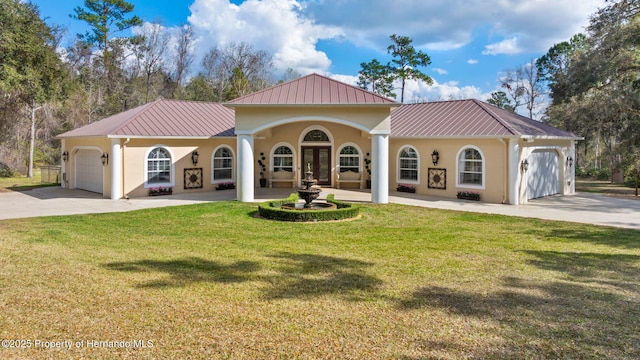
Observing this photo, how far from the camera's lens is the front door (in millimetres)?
20250

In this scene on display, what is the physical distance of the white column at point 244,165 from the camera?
1508 cm

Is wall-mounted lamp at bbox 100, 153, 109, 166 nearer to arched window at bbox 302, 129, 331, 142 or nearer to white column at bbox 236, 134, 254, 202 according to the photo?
white column at bbox 236, 134, 254, 202

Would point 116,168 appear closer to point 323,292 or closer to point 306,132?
point 306,132

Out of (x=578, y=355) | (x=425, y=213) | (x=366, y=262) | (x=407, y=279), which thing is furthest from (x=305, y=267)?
(x=425, y=213)

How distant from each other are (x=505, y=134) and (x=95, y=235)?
14.1 m

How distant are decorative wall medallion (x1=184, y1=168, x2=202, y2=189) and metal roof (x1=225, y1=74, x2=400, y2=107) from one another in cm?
521

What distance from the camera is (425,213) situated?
524 inches

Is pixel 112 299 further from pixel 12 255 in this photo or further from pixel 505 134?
pixel 505 134

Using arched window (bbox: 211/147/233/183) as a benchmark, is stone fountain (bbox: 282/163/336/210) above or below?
below

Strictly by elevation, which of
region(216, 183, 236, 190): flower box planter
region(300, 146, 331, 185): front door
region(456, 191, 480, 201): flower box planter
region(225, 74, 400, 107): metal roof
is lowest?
region(456, 191, 480, 201): flower box planter

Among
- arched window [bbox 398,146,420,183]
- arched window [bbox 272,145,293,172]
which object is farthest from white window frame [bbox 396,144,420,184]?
arched window [bbox 272,145,293,172]

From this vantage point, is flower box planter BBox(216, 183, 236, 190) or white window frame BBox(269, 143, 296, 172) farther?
white window frame BBox(269, 143, 296, 172)

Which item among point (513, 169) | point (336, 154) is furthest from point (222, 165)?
point (513, 169)

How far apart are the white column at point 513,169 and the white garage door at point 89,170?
1724 cm
